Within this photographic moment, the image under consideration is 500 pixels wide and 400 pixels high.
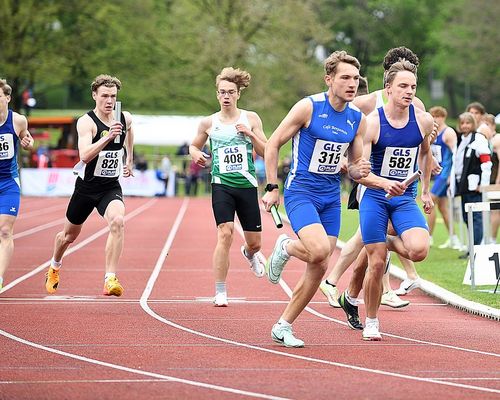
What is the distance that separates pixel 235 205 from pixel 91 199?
144cm

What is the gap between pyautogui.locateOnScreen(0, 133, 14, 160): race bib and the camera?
12.4 meters

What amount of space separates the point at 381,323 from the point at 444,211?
9.71 m

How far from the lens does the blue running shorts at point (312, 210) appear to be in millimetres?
9141

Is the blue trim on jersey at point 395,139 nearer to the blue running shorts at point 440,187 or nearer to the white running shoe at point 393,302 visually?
the white running shoe at point 393,302

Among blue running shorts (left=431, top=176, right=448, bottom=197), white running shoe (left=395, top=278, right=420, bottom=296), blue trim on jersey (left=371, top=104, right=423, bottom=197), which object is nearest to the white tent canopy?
blue running shorts (left=431, top=176, right=448, bottom=197)

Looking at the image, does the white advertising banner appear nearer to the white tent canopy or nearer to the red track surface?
the white tent canopy

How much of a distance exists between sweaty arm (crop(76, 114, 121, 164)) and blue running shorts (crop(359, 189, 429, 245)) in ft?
9.75

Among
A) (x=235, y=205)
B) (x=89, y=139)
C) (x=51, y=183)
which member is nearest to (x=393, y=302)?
(x=235, y=205)

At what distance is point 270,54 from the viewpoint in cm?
6181

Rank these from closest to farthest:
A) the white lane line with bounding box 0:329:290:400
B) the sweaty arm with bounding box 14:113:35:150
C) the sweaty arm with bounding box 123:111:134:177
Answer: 1. the white lane line with bounding box 0:329:290:400
2. the sweaty arm with bounding box 123:111:134:177
3. the sweaty arm with bounding box 14:113:35:150

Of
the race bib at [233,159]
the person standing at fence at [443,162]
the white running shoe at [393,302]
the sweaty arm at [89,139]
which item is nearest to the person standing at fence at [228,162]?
the race bib at [233,159]

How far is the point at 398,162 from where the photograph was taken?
9656 millimetres

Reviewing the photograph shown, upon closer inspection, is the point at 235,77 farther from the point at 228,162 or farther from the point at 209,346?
the point at 209,346

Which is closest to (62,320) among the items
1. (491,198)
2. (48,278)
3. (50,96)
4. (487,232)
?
(48,278)
